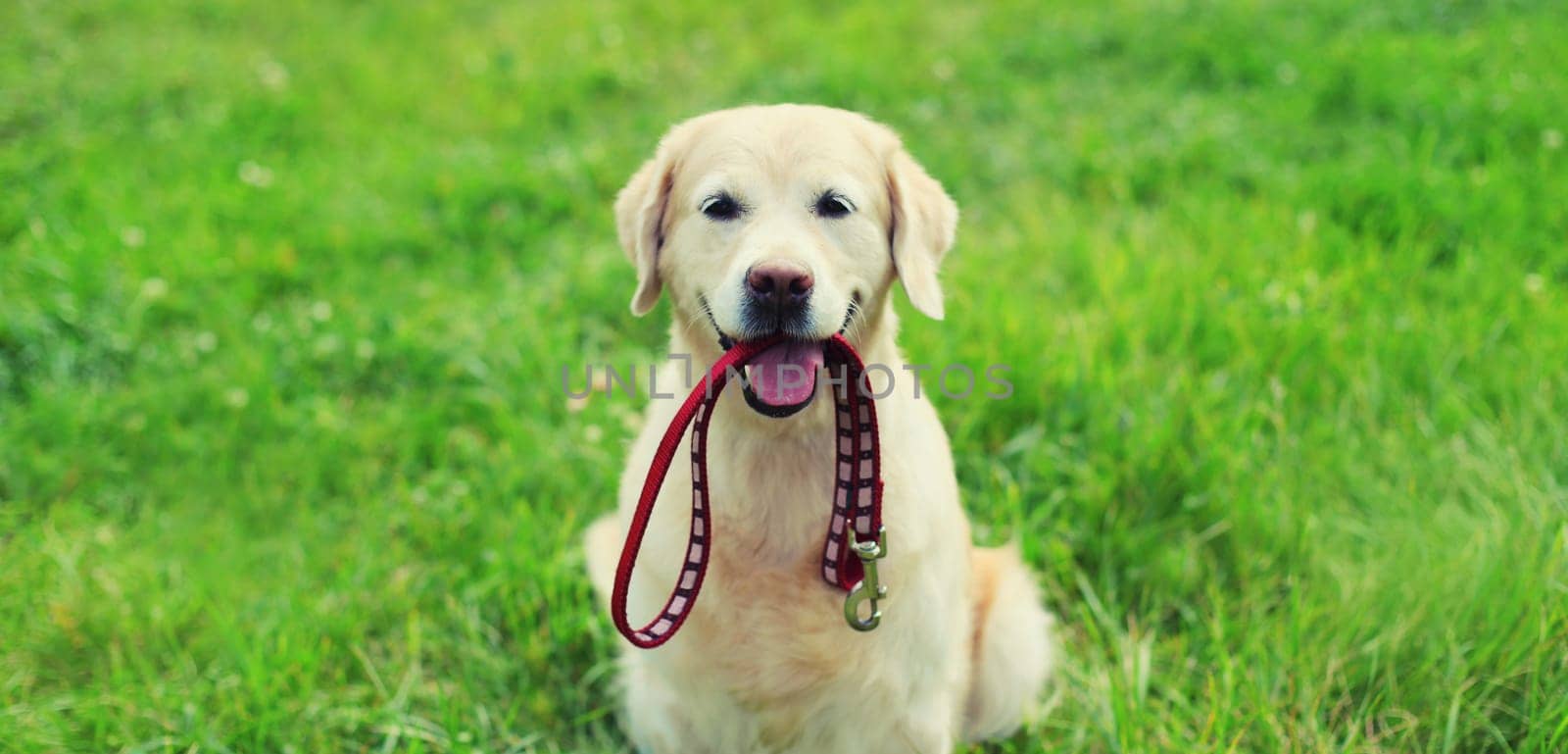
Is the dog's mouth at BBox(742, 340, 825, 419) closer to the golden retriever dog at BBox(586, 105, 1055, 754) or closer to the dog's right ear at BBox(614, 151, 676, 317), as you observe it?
the golden retriever dog at BBox(586, 105, 1055, 754)

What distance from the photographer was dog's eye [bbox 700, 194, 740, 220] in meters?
2.19

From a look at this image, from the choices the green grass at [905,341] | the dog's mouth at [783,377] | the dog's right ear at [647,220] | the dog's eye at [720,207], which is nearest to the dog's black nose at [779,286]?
the dog's mouth at [783,377]

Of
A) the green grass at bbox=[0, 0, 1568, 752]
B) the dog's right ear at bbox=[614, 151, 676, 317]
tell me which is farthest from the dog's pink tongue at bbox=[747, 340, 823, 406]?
the green grass at bbox=[0, 0, 1568, 752]

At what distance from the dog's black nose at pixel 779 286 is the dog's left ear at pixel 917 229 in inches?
12.8

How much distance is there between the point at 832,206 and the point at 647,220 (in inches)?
16.6

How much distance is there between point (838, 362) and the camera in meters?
2.14

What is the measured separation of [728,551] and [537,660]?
0.85m

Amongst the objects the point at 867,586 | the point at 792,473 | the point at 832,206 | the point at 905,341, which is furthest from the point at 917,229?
the point at 905,341

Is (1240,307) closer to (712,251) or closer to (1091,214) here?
(1091,214)

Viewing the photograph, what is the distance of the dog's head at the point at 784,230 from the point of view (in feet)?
A: 6.63

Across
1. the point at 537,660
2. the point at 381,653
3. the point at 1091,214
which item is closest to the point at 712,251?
the point at 537,660

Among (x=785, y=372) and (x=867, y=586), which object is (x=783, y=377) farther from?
(x=867, y=586)

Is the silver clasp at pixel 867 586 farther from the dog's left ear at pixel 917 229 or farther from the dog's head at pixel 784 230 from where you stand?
the dog's left ear at pixel 917 229

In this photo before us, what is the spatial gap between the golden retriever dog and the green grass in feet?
1.70
